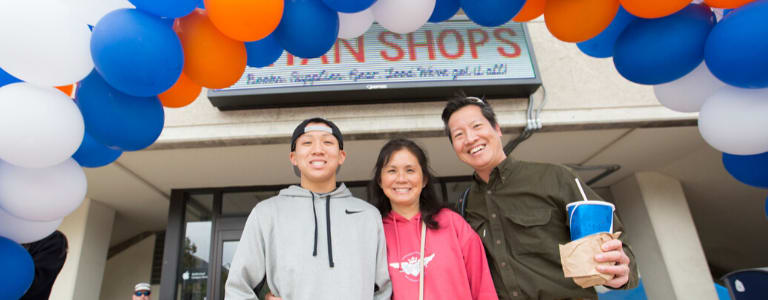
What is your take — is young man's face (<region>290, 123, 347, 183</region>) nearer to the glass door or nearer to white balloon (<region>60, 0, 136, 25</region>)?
white balloon (<region>60, 0, 136, 25</region>)

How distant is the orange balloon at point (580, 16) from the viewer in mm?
1796

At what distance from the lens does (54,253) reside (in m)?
1.95

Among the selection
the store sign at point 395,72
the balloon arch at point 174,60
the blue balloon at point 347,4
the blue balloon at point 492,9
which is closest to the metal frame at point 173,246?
the store sign at point 395,72

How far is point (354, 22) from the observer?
214 cm

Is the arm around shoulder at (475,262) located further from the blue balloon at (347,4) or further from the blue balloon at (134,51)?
the blue balloon at (134,51)

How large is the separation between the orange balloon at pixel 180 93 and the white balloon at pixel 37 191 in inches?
19.7

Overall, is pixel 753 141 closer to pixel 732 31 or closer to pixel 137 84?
pixel 732 31

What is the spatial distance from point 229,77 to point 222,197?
413 centimetres

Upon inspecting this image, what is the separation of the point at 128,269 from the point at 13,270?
26.8ft

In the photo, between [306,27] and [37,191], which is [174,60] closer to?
[306,27]

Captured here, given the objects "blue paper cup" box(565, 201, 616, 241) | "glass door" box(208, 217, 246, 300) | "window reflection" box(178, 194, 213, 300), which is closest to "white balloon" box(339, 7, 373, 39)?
"blue paper cup" box(565, 201, 616, 241)

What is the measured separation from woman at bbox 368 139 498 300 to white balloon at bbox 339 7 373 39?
0.63 metres

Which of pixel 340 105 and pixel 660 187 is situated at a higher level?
pixel 340 105

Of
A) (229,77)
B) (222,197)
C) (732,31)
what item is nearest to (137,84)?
(229,77)
